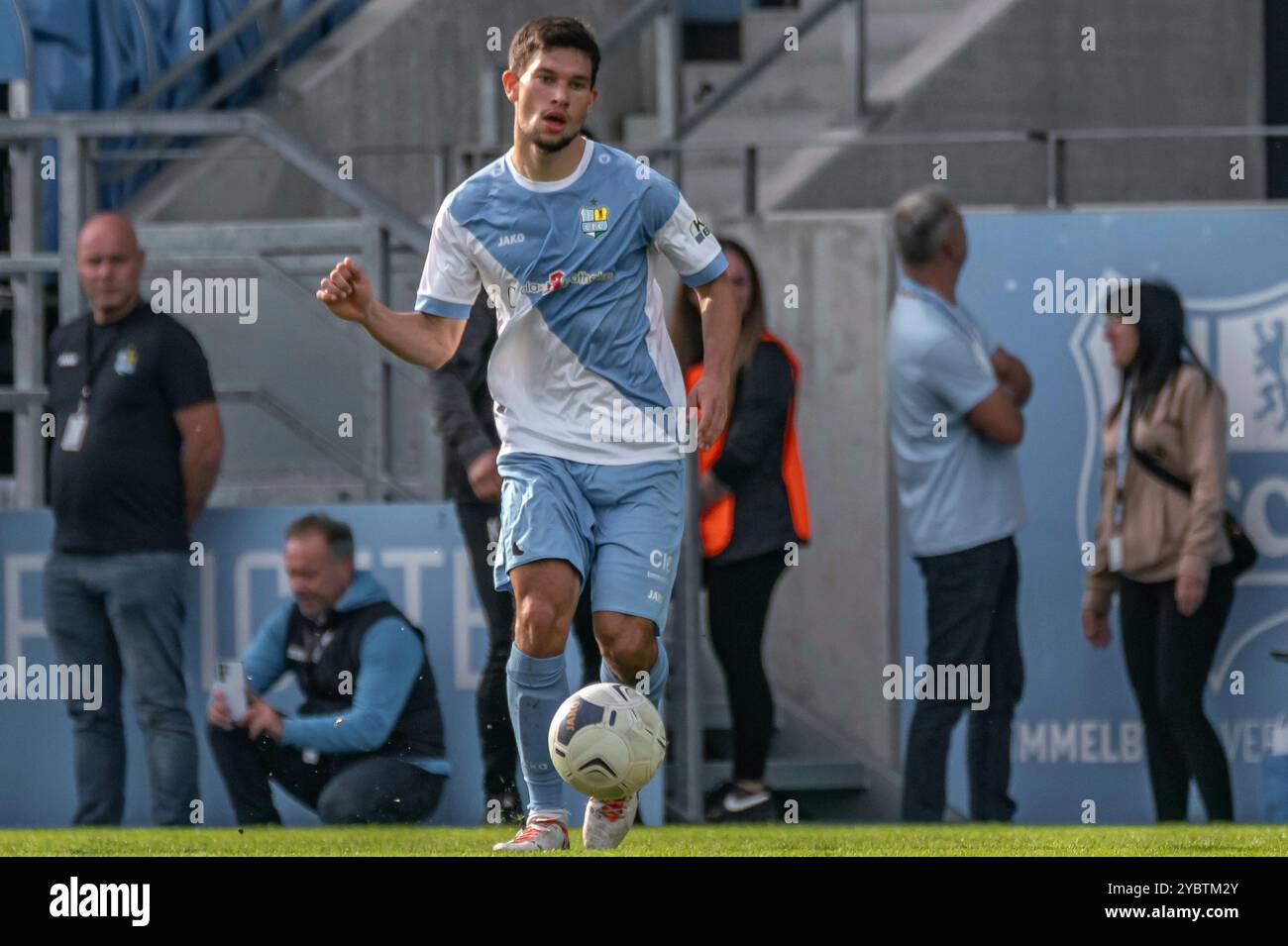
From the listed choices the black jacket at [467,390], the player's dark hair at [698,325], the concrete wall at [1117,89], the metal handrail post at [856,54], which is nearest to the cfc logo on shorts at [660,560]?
the black jacket at [467,390]

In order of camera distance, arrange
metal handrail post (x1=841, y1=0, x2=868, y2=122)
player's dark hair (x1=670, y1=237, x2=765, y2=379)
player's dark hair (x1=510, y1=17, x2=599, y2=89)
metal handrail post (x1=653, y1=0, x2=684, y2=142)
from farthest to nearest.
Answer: metal handrail post (x1=841, y1=0, x2=868, y2=122), metal handrail post (x1=653, y1=0, x2=684, y2=142), player's dark hair (x1=670, y1=237, x2=765, y2=379), player's dark hair (x1=510, y1=17, x2=599, y2=89)

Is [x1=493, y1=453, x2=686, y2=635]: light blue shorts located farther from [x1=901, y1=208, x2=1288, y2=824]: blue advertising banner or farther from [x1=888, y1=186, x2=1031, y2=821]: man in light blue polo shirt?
[x1=901, y1=208, x2=1288, y2=824]: blue advertising banner

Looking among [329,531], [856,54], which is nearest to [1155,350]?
[856,54]

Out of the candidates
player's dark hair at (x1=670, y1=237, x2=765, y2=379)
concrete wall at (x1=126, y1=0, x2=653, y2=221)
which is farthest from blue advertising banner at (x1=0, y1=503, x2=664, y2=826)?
concrete wall at (x1=126, y1=0, x2=653, y2=221)

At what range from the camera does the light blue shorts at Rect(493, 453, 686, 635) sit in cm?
680

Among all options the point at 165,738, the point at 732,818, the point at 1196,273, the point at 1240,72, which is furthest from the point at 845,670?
the point at 1240,72

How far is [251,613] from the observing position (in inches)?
384

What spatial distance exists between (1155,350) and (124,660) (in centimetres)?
426

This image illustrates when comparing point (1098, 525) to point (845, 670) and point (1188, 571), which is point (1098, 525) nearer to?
point (1188, 571)

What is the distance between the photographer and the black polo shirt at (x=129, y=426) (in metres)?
9.55

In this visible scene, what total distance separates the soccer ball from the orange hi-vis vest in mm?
3146

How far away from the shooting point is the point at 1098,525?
32.5 feet

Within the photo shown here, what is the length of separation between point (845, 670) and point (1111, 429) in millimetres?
1762

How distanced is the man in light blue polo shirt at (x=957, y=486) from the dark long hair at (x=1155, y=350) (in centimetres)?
48
